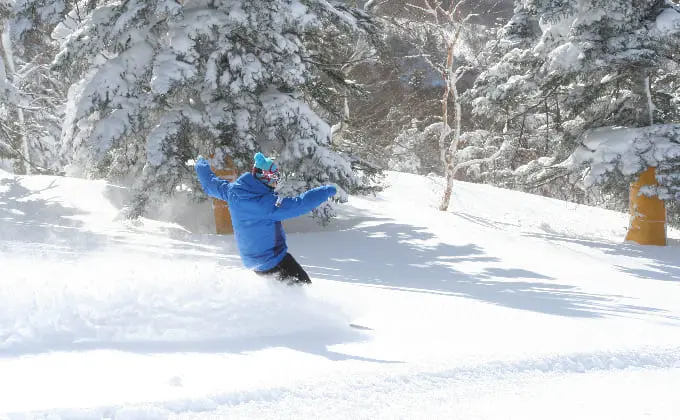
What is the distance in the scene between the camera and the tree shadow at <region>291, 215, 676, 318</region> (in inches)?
291

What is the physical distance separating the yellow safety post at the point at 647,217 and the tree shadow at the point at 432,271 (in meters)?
4.55

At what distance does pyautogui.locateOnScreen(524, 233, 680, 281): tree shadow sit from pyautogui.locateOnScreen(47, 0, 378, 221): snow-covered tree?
521 centimetres

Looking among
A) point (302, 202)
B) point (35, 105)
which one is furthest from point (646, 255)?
point (35, 105)

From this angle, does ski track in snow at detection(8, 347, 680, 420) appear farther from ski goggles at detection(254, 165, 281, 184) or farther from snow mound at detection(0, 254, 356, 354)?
ski goggles at detection(254, 165, 281, 184)

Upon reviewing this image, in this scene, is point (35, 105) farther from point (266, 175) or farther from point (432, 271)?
point (266, 175)

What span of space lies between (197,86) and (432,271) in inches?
212

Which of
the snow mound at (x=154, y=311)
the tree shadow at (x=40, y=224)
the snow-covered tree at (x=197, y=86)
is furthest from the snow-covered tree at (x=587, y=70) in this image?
the tree shadow at (x=40, y=224)

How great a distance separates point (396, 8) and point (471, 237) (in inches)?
423

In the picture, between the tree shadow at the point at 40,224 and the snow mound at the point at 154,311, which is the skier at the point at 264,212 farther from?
the tree shadow at the point at 40,224

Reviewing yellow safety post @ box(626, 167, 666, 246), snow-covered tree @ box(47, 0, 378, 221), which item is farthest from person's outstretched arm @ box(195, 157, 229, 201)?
yellow safety post @ box(626, 167, 666, 246)

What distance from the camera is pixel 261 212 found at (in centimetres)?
568

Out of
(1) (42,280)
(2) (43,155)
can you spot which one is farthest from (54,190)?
(2) (43,155)

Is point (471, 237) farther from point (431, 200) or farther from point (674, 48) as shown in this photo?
point (431, 200)

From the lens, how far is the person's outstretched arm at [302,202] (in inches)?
215
